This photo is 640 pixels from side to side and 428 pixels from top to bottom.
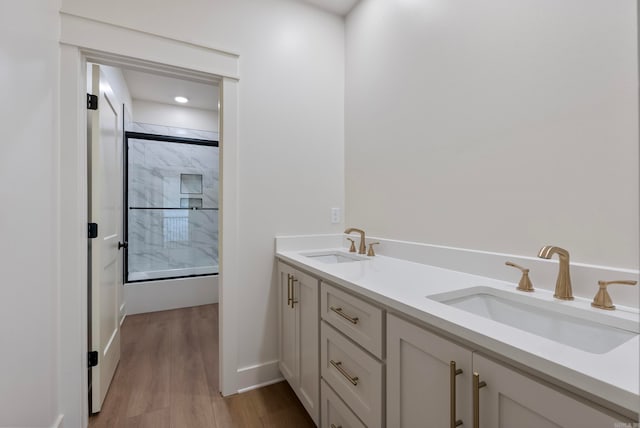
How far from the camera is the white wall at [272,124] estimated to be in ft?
6.19

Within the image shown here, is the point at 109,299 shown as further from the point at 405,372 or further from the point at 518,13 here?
the point at 518,13

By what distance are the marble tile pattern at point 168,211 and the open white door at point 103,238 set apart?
173 cm

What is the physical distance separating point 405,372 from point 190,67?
191cm

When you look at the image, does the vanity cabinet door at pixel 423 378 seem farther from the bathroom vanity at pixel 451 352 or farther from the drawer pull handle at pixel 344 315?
the drawer pull handle at pixel 344 315

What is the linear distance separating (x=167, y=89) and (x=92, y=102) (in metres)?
2.00

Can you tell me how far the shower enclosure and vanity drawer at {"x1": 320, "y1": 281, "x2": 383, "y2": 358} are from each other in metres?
2.82

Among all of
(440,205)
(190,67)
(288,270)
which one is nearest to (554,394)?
(440,205)

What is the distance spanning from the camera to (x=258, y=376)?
76.7 inches

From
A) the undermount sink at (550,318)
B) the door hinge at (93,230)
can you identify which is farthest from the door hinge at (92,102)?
the undermount sink at (550,318)

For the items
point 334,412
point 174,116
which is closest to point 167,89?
point 174,116

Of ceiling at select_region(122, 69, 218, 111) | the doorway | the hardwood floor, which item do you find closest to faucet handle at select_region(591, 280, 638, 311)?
the hardwood floor

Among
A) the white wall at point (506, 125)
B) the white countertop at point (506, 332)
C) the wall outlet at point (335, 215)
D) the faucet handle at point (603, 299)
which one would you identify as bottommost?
the white countertop at point (506, 332)

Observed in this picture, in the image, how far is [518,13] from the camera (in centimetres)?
117

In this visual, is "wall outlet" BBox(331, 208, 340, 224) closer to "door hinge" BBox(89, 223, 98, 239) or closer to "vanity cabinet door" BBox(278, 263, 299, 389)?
"vanity cabinet door" BBox(278, 263, 299, 389)
